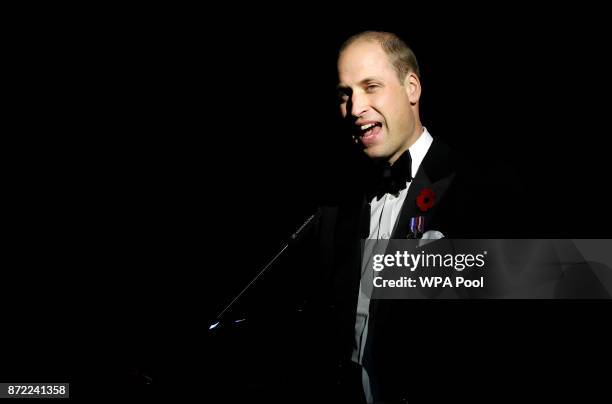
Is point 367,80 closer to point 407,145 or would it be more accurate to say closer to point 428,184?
point 407,145

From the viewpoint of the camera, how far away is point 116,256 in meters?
2.38

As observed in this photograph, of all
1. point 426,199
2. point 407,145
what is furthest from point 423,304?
point 407,145

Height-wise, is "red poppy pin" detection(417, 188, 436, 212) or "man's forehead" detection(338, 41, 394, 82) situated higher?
"man's forehead" detection(338, 41, 394, 82)

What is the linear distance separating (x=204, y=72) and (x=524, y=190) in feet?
5.92

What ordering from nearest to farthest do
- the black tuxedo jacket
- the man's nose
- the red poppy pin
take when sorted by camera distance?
the black tuxedo jacket → the red poppy pin → the man's nose

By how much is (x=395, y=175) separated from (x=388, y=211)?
0.14 metres

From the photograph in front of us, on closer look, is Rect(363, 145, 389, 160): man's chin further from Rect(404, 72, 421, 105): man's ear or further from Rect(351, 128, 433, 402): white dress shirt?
Rect(404, 72, 421, 105): man's ear

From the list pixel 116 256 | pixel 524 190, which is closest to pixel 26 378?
pixel 116 256

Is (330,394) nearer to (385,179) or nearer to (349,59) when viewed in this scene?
(385,179)

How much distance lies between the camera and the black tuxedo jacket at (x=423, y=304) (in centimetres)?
133

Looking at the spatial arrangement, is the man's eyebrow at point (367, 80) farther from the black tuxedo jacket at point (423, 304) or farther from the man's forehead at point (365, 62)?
the black tuxedo jacket at point (423, 304)

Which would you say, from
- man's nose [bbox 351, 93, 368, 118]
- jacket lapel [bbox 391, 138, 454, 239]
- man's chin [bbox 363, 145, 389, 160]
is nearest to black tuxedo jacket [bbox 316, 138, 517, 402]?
jacket lapel [bbox 391, 138, 454, 239]

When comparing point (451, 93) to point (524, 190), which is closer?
point (524, 190)

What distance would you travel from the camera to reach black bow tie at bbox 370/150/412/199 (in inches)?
63.8
